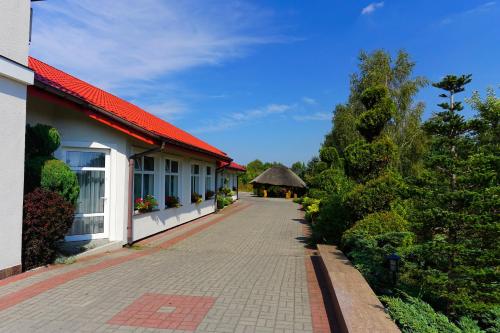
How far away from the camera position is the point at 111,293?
218 inches

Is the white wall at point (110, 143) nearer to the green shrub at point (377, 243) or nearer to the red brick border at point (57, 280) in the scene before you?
the red brick border at point (57, 280)

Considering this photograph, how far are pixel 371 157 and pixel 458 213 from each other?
4.61m

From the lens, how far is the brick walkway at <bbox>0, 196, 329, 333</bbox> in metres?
4.41

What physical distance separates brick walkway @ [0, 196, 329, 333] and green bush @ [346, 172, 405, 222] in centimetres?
174

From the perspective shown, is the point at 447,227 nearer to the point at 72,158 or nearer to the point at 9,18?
the point at 9,18

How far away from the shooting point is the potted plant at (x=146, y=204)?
1030 centimetres

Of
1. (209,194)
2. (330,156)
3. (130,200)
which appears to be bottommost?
(130,200)

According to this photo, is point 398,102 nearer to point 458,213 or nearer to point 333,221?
point 333,221

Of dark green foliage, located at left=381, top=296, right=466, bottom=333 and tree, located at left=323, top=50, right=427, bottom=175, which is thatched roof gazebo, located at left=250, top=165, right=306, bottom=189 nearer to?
tree, located at left=323, top=50, right=427, bottom=175

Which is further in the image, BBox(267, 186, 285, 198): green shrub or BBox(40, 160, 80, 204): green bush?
BBox(267, 186, 285, 198): green shrub

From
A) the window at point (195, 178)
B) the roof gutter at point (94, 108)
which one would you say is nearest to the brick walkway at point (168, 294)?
the roof gutter at point (94, 108)

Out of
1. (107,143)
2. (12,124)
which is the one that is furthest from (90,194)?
(12,124)

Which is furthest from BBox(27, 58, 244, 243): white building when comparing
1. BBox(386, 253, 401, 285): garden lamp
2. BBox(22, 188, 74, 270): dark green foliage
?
BBox(386, 253, 401, 285): garden lamp

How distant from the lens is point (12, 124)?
609cm
